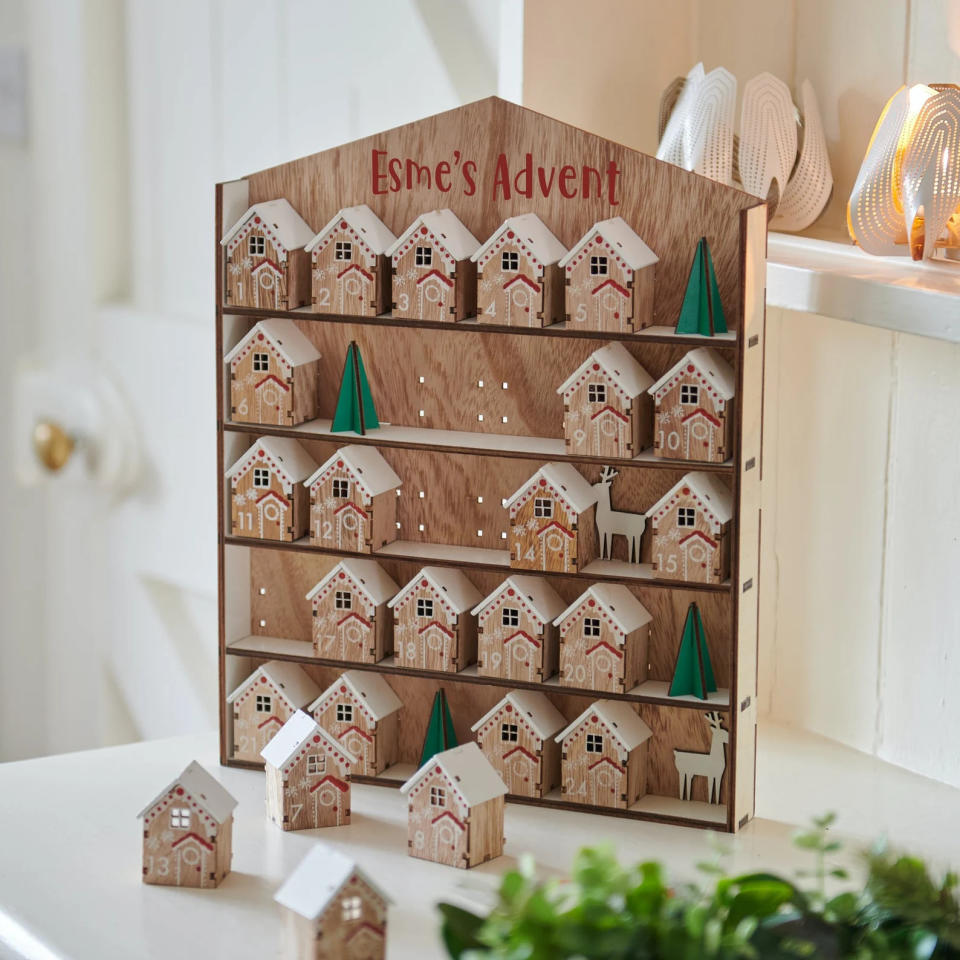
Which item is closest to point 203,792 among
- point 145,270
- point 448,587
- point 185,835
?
point 185,835

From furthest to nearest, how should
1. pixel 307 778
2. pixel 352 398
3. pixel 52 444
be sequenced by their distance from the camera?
pixel 52 444
pixel 352 398
pixel 307 778

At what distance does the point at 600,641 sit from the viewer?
1.42 m

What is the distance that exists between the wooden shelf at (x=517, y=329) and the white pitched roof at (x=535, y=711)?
351 mm


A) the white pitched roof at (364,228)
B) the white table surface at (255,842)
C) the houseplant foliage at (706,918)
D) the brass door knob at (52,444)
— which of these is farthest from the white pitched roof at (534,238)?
the brass door knob at (52,444)

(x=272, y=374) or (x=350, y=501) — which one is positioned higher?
(x=272, y=374)

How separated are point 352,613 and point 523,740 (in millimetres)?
211

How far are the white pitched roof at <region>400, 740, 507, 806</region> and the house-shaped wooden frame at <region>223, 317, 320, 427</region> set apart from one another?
384 millimetres

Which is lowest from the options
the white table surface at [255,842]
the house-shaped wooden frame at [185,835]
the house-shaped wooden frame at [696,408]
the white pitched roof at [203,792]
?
the white table surface at [255,842]

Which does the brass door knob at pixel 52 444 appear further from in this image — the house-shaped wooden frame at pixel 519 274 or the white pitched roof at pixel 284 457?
the house-shaped wooden frame at pixel 519 274

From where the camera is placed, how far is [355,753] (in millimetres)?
1513

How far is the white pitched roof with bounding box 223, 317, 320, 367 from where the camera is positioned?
58.2 inches

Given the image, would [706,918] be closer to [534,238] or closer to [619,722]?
[619,722]

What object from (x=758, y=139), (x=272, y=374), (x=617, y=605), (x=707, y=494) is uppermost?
(x=758, y=139)

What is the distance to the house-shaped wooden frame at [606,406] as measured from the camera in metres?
1.38
